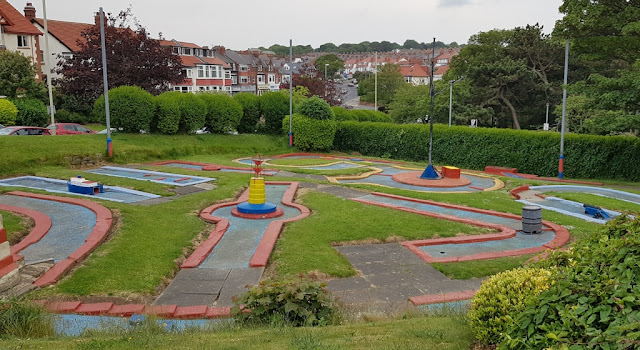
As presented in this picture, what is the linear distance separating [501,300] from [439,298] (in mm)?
3543

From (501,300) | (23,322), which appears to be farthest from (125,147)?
(501,300)

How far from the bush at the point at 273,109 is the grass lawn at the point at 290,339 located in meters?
29.2

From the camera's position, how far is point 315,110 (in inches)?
1294

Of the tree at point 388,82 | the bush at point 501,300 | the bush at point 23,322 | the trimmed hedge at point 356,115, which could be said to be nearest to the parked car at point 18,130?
the trimmed hedge at point 356,115

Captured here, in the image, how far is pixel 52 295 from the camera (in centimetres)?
806

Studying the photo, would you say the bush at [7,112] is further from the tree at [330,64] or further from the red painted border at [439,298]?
the tree at [330,64]

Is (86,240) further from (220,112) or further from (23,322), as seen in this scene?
(220,112)

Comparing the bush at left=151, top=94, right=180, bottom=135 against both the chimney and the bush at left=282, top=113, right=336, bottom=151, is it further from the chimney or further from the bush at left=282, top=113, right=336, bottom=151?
the chimney

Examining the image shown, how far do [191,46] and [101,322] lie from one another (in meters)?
66.5

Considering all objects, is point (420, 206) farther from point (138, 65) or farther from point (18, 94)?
point (18, 94)

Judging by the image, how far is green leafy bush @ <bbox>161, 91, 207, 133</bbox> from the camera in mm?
29453

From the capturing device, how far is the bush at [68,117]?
3841cm

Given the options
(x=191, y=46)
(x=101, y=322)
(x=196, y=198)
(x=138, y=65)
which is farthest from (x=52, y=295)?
(x=191, y=46)

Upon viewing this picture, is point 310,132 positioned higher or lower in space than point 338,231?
higher
